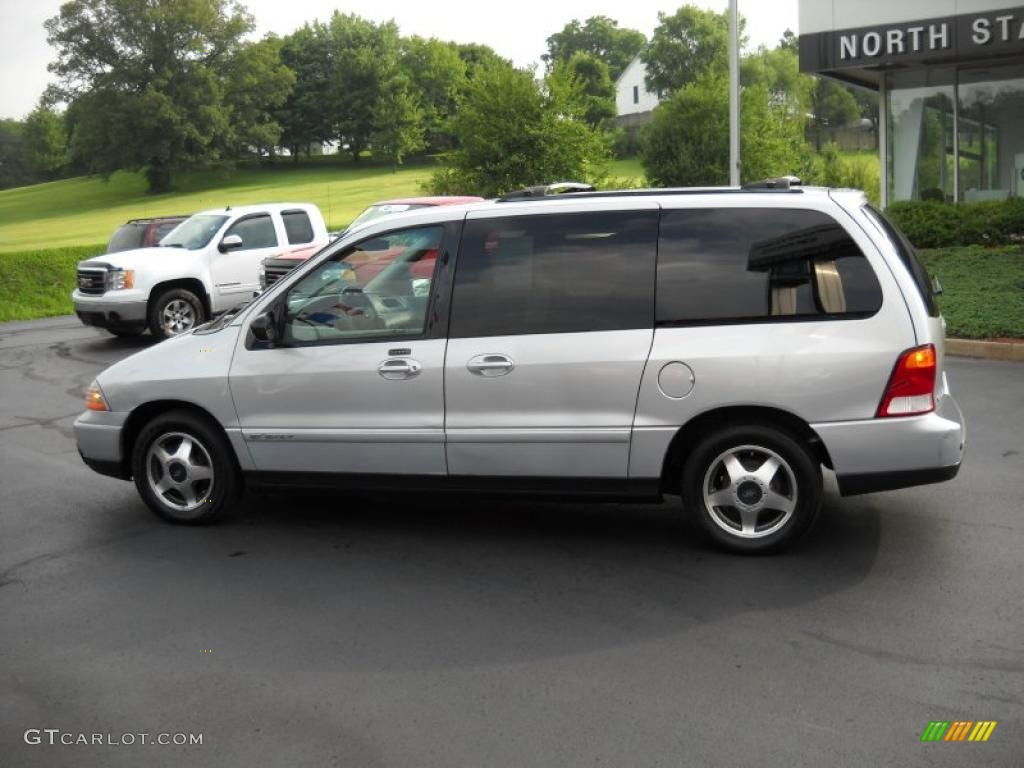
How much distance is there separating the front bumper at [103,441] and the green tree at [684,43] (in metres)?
97.0

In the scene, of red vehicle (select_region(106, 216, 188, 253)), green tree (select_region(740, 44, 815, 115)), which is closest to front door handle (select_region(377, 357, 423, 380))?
red vehicle (select_region(106, 216, 188, 253))

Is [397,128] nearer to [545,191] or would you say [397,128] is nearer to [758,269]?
[545,191]

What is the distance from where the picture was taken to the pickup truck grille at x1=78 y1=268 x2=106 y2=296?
56.4 feet

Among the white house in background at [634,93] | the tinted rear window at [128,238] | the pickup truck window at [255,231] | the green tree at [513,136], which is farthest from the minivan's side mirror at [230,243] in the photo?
the white house in background at [634,93]

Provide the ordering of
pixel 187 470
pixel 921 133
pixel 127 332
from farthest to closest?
pixel 921 133
pixel 127 332
pixel 187 470

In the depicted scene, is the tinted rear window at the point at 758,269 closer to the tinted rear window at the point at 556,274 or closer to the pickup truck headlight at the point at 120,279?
the tinted rear window at the point at 556,274

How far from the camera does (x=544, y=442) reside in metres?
6.01

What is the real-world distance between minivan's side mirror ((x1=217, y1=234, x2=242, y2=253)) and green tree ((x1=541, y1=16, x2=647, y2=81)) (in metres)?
120

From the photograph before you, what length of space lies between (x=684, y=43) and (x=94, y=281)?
3540 inches

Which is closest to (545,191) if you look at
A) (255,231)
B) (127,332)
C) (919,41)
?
(255,231)

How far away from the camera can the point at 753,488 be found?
5867 millimetres

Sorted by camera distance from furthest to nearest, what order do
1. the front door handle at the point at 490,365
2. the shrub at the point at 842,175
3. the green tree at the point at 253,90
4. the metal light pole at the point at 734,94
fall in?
the green tree at the point at 253,90
the shrub at the point at 842,175
the metal light pole at the point at 734,94
the front door handle at the point at 490,365

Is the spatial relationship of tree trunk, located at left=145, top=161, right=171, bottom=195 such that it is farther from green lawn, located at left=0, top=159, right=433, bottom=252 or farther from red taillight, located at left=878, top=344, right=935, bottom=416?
red taillight, located at left=878, top=344, right=935, bottom=416

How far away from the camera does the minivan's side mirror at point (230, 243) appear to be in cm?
1767
